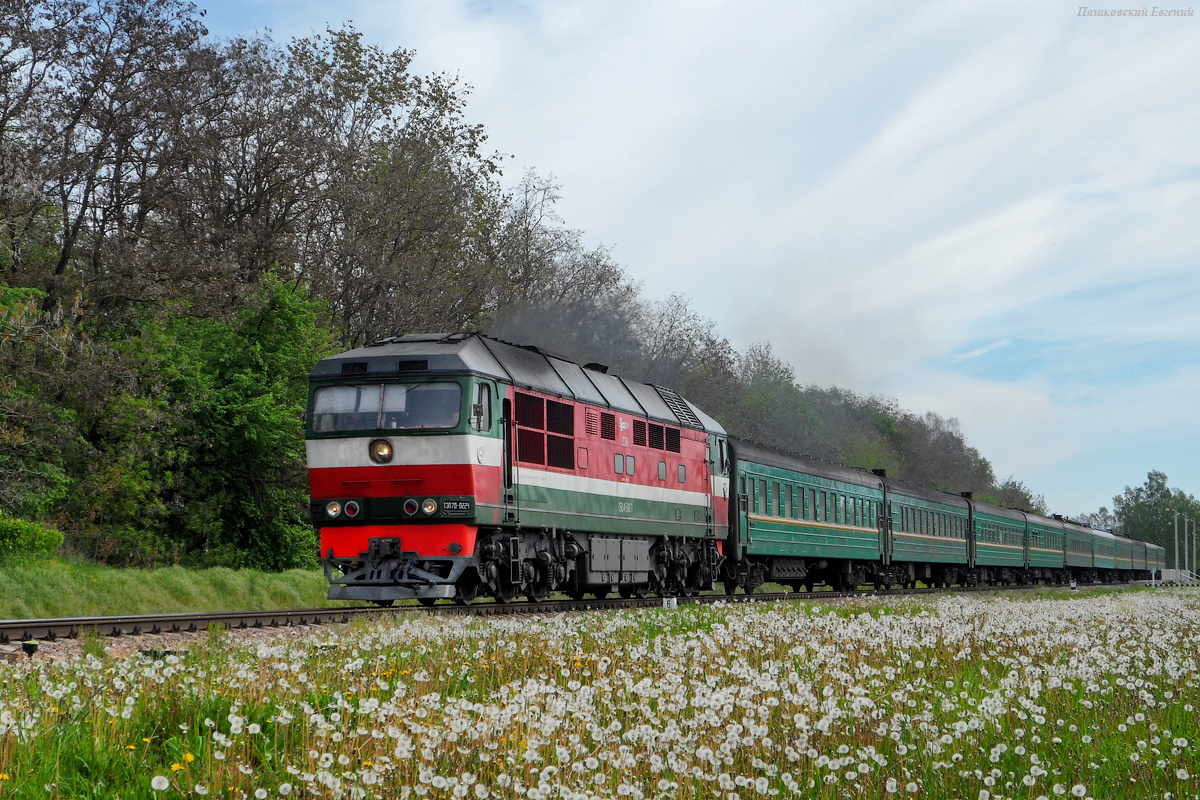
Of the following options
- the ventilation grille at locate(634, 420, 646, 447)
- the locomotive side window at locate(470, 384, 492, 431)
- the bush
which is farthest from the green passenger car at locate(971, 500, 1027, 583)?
the bush

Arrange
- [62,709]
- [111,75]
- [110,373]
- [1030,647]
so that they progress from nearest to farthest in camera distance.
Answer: [62,709], [1030,647], [110,373], [111,75]

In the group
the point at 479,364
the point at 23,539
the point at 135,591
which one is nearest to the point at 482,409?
the point at 479,364

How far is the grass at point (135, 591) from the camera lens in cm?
1869

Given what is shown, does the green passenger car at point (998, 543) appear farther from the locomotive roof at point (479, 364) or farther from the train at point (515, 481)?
the locomotive roof at point (479, 364)

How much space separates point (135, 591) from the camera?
20359mm

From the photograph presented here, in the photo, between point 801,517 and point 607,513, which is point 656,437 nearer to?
point 607,513

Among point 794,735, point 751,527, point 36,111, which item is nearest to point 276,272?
point 36,111

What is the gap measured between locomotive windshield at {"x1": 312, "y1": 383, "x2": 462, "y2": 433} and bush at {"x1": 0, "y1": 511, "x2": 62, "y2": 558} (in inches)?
314

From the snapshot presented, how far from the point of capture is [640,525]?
2302 centimetres

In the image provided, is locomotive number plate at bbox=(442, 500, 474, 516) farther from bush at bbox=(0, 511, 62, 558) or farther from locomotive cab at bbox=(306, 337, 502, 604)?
bush at bbox=(0, 511, 62, 558)

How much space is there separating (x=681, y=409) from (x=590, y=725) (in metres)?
19.7

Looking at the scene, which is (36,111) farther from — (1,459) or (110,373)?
(1,459)

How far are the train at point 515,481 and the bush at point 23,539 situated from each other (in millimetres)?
6722

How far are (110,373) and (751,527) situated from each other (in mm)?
15040
